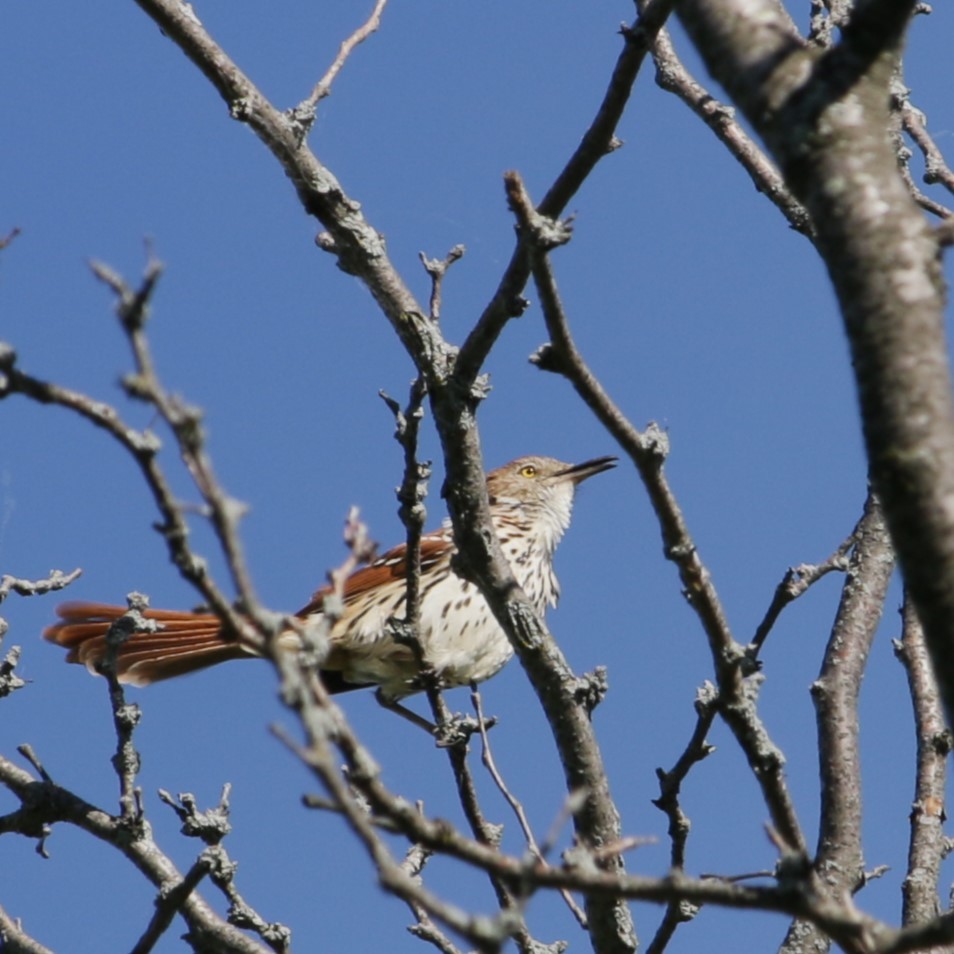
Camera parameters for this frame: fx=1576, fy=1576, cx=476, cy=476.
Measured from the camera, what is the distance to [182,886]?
297cm

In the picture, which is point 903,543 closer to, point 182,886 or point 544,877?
point 544,877

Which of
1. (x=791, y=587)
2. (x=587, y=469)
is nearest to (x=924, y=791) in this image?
(x=791, y=587)

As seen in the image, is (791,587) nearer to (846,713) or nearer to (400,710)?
(846,713)

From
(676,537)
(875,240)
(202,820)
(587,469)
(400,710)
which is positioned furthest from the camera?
(587,469)

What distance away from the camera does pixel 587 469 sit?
720 cm

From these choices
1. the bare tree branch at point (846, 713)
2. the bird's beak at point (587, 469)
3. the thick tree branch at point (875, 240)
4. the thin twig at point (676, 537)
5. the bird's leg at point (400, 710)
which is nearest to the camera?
the thick tree branch at point (875, 240)

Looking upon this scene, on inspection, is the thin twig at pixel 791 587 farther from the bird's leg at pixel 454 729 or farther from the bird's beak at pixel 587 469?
the bird's beak at pixel 587 469

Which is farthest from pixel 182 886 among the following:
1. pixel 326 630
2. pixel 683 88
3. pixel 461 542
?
pixel 683 88

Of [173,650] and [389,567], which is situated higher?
[389,567]

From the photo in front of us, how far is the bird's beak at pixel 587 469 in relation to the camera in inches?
280

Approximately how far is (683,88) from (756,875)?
258 centimetres

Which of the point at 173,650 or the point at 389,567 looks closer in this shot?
the point at 173,650

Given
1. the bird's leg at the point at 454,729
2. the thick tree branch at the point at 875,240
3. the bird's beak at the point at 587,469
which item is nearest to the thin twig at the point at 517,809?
the bird's leg at the point at 454,729

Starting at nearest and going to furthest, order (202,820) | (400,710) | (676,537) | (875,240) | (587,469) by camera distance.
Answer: (875,240) → (676,537) → (202,820) → (400,710) → (587,469)
